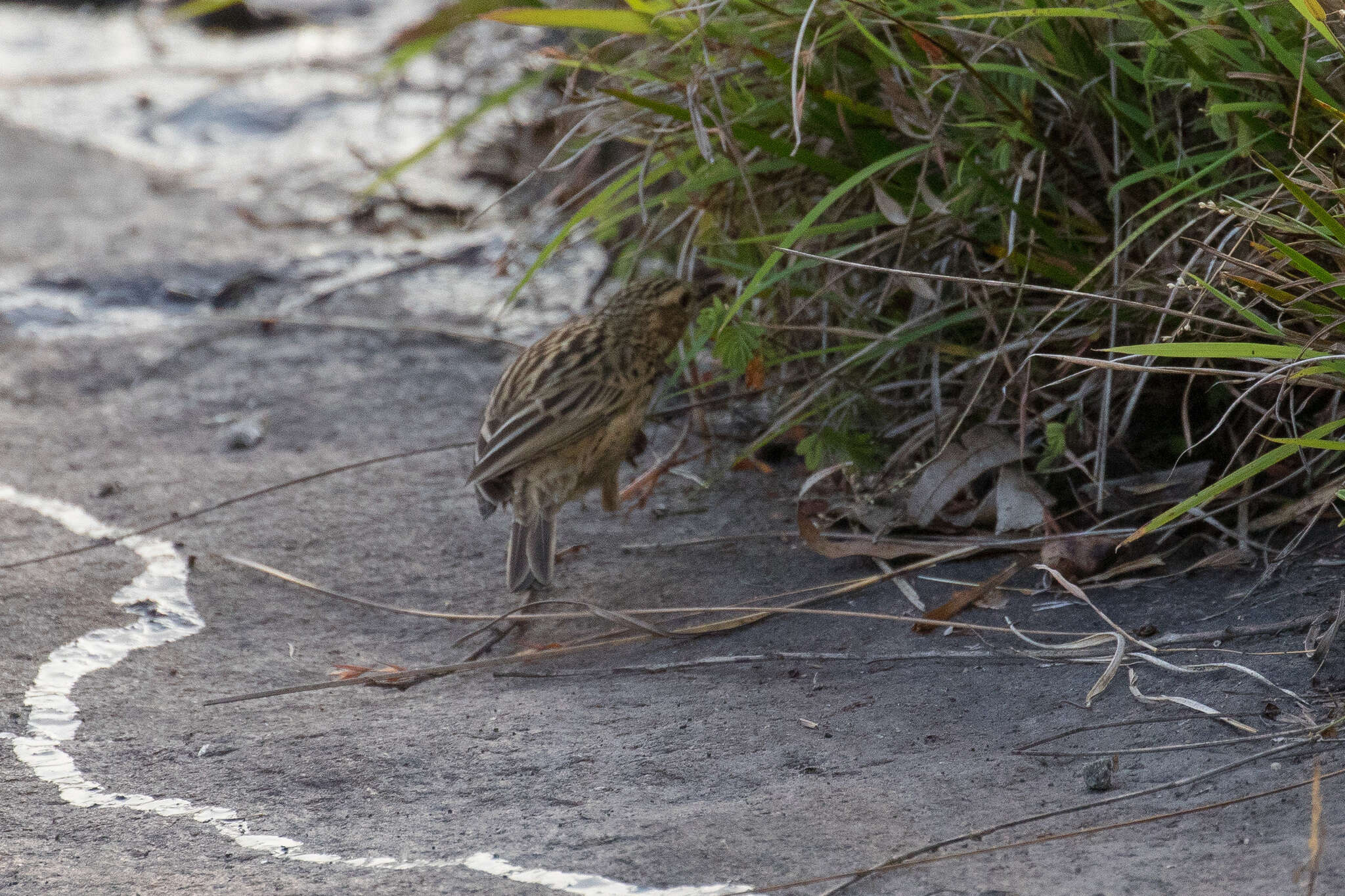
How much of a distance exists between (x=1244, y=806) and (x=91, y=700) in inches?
97.9

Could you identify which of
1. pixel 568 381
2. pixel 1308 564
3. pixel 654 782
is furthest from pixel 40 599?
pixel 1308 564

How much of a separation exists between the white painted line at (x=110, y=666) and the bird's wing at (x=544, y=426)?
906mm

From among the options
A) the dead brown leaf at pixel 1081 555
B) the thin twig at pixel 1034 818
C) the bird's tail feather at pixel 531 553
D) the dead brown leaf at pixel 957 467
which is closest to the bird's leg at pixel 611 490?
the bird's tail feather at pixel 531 553

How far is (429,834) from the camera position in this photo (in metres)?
2.56

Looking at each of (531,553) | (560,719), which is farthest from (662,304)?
(560,719)

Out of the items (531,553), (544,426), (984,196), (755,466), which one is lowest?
(755,466)

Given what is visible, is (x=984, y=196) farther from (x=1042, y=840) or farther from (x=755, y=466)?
(x=1042, y=840)

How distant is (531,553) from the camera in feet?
12.3

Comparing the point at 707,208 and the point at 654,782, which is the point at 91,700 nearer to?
the point at 654,782

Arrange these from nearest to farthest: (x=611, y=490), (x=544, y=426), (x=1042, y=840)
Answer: (x=1042, y=840) → (x=544, y=426) → (x=611, y=490)

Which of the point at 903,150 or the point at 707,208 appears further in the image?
the point at 707,208

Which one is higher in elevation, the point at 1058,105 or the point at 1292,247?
the point at 1058,105

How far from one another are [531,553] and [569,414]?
1.54 feet

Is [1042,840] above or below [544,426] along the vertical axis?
below
